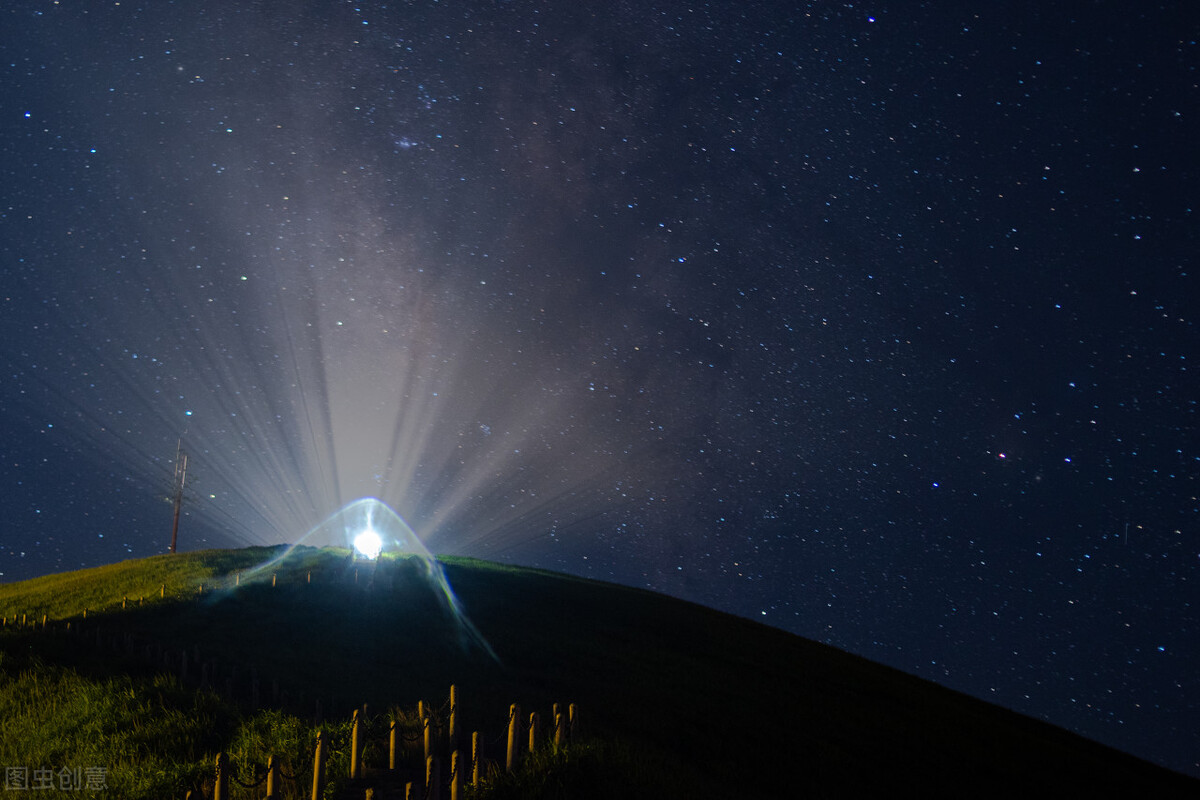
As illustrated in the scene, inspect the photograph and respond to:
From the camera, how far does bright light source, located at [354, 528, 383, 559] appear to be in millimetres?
46125

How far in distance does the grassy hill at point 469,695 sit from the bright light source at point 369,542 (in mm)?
12076

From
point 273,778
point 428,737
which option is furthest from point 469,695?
point 273,778

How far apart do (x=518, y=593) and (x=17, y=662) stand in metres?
22.7

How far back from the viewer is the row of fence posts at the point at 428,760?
6.48m

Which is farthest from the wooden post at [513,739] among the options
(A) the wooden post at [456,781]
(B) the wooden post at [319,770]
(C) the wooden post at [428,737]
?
(B) the wooden post at [319,770]

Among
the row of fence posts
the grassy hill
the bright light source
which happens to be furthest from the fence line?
the bright light source

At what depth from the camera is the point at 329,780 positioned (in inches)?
297

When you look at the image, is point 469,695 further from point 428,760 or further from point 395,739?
point 428,760

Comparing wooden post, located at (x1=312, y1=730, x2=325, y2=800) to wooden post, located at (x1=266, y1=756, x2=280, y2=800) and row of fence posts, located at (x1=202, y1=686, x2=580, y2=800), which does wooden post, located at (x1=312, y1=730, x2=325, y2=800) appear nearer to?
row of fence posts, located at (x1=202, y1=686, x2=580, y2=800)

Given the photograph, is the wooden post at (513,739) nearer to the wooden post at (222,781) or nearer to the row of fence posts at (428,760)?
the row of fence posts at (428,760)

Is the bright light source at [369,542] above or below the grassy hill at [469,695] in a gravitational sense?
above

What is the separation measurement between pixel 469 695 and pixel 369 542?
121 ft

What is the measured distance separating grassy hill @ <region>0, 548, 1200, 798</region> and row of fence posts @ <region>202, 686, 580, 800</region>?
21 cm

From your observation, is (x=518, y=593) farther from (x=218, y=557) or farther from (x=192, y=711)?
(x=192, y=711)
